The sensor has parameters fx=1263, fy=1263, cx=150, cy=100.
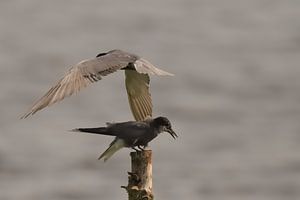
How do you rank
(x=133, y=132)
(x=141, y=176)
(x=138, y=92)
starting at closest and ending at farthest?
(x=141, y=176)
(x=133, y=132)
(x=138, y=92)

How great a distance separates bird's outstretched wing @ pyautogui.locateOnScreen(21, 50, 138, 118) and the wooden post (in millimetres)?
521

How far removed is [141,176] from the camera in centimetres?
718

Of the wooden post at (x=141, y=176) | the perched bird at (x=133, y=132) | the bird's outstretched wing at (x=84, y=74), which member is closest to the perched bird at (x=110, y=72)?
the bird's outstretched wing at (x=84, y=74)

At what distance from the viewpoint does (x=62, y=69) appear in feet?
64.3

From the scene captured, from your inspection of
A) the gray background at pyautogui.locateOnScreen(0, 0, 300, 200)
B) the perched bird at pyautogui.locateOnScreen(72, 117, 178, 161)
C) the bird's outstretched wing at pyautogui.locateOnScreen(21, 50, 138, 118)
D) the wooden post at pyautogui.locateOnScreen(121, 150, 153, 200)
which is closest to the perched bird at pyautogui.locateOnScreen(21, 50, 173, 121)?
the bird's outstretched wing at pyautogui.locateOnScreen(21, 50, 138, 118)

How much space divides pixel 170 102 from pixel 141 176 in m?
11.9

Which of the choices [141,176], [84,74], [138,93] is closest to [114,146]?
[141,176]

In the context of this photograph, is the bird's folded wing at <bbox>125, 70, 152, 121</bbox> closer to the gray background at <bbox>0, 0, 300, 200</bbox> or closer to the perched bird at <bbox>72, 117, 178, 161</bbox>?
the perched bird at <bbox>72, 117, 178, 161</bbox>

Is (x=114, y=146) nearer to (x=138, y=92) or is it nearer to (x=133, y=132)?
(x=133, y=132)

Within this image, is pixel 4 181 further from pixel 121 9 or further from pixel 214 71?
pixel 121 9

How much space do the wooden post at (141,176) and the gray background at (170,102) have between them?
27.7ft

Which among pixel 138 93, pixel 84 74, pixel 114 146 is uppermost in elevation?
pixel 138 93

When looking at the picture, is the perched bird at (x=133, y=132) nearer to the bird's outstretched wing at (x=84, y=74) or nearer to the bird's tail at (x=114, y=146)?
the bird's tail at (x=114, y=146)

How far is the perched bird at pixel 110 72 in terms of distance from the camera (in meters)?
7.13
